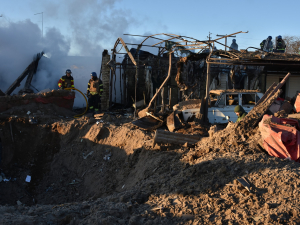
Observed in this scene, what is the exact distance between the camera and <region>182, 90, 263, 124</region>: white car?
9391 mm

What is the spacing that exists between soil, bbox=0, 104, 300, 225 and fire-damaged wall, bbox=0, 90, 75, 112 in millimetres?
295

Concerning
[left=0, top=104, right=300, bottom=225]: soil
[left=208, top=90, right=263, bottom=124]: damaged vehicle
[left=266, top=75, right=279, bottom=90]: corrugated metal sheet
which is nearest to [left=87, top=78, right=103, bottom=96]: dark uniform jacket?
[left=0, top=104, right=300, bottom=225]: soil

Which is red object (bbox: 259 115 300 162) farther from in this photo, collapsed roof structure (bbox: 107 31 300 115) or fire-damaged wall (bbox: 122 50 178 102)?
fire-damaged wall (bbox: 122 50 178 102)

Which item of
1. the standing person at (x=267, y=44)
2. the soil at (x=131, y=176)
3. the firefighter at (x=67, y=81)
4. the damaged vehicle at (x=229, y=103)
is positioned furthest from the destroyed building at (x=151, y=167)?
the standing person at (x=267, y=44)

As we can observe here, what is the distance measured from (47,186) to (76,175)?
2.76 feet

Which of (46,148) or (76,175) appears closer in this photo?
(76,175)

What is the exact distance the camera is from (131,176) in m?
5.81

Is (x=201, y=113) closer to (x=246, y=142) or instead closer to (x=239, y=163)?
(x=246, y=142)

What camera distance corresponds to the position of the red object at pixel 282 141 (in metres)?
4.71

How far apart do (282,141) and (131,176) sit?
308 cm

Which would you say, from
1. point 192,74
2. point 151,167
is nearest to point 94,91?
point 192,74

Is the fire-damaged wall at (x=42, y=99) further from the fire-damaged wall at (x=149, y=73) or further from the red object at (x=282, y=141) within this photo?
the red object at (x=282, y=141)

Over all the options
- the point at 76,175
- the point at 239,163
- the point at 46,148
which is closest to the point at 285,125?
the point at 239,163

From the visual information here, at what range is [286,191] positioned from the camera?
3.36m
